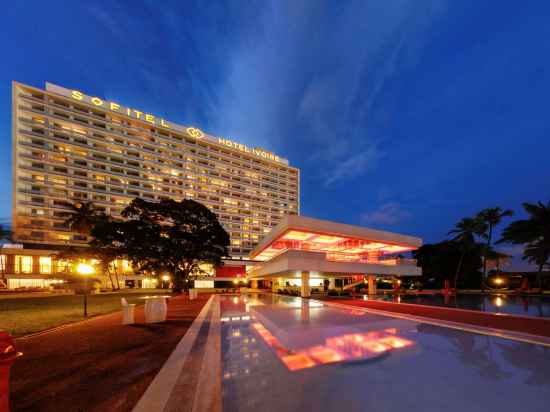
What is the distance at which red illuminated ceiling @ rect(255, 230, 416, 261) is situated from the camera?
28.1 metres

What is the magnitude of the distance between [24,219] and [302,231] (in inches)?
2915

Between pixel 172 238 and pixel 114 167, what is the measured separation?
55662 mm

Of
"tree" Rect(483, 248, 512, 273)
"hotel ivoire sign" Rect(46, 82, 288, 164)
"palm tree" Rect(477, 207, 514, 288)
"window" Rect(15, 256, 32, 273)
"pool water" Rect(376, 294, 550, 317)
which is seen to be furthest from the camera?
"hotel ivoire sign" Rect(46, 82, 288, 164)

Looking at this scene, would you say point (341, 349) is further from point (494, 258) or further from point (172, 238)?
point (494, 258)

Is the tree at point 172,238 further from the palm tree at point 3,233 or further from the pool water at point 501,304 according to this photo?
the palm tree at point 3,233

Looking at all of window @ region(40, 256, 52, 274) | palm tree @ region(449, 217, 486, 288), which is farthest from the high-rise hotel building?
palm tree @ region(449, 217, 486, 288)

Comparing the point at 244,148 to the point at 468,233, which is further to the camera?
the point at 244,148

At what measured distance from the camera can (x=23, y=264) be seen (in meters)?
59.2

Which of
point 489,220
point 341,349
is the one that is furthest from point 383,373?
point 489,220

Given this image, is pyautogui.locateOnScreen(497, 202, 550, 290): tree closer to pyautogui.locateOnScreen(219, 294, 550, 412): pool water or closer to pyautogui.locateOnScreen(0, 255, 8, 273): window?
pyautogui.locateOnScreen(219, 294, 550, 412): pool water

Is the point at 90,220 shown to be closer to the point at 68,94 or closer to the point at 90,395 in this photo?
the point at 68,94

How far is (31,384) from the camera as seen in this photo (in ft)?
16.3

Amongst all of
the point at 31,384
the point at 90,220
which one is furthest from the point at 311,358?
the point at 90,220

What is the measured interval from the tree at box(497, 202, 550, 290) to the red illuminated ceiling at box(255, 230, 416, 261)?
17412 millimetres
